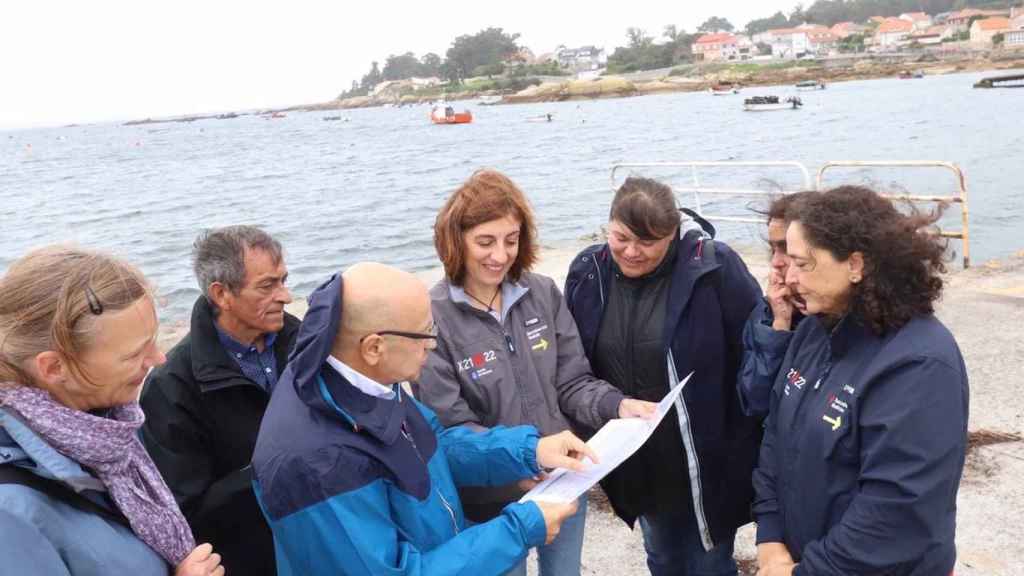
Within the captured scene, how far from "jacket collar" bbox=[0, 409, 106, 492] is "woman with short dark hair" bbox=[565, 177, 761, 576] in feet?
5.75

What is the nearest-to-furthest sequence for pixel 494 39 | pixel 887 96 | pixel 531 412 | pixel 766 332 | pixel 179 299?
pixel 766 332, pixel 531 412, pixel 179 299, pixel 887 96, pixel 494 39

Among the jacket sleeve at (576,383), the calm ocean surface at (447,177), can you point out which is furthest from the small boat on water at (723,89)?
the jacket sleeve at (576,383)

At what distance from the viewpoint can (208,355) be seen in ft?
8.40

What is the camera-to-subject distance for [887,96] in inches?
2371

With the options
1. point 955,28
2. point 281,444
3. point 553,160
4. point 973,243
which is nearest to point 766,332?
point 281,444

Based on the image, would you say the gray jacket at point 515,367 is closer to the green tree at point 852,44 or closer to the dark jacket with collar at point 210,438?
the dark jacket with collar at point 210,438

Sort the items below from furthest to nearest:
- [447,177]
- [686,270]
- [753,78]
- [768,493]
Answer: [753,78] → [447,177] → [686,270] → [768,493]

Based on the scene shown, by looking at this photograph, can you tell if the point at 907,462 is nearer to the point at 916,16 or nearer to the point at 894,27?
the point at 894,27

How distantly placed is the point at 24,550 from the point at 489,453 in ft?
3.92

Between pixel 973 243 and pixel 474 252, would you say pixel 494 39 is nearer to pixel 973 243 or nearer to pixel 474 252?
pixel 973 243

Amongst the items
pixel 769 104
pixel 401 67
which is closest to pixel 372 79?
pixel 401 67

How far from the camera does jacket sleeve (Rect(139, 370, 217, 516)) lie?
2459mm

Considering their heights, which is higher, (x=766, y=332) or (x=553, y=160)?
(x=766, y=332)

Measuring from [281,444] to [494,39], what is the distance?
156254 mm
